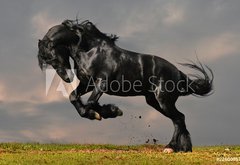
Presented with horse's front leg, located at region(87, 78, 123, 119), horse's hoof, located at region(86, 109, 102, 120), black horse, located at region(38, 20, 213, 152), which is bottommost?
horse's hoof, located at region(86, 109, 102, 120)

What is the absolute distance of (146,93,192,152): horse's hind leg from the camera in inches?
570

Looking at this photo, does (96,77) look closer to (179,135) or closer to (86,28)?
(86,28)

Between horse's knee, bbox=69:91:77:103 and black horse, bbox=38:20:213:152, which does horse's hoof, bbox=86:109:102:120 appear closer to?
black horse, bbox=38:20:213:152

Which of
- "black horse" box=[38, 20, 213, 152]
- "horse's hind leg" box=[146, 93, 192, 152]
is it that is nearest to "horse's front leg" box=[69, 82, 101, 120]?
"black horse" box=[38, 20, 213, 152]

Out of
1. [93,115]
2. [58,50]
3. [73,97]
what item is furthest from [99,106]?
[58,50]

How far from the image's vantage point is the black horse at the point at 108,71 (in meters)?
13.8

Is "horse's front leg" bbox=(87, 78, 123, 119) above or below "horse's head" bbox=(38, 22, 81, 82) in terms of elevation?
below

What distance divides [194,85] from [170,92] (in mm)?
1210

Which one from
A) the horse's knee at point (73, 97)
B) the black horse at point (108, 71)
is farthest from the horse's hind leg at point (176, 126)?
the horse's knee at point (73, 97)

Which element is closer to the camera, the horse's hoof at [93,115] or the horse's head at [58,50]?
the horse's hoof at [93,115]

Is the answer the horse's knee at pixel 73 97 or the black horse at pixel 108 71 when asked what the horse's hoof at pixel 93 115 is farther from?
the horse's knee at pixel 73 97

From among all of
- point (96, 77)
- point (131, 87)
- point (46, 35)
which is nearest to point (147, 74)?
point (131, 87)

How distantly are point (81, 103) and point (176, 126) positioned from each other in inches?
111

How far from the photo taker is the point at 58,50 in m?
14.0
